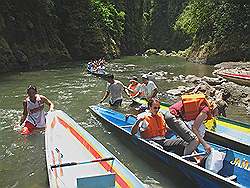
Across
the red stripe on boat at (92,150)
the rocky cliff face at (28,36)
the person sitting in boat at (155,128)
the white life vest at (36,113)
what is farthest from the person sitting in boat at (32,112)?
the rocky cliff face at (28,36)

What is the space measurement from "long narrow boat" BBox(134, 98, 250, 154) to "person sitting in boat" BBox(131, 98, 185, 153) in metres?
1.42

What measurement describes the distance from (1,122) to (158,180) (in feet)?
21.9

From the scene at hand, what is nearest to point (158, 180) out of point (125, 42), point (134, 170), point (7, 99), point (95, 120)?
point (134, 170)

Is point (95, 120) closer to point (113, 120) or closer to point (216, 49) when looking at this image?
point (113, 120)

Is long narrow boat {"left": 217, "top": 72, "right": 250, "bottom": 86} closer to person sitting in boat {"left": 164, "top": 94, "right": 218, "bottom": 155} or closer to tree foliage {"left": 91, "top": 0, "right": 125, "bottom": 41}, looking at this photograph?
person sitting in boat {"left": 164, "top": 94, "right": 218, "bottom": 155}

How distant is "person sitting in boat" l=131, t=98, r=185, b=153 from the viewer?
308 inches

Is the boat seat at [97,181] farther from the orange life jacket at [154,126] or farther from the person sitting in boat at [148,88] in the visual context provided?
the person sitting in boat at [148,88]

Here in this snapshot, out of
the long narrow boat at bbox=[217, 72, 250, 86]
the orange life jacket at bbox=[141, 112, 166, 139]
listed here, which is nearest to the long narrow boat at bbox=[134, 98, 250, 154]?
the orange life jacket at bbox=[141, 112, 166, 139]

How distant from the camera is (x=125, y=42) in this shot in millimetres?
59344

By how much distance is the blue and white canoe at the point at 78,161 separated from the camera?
18.1 feet

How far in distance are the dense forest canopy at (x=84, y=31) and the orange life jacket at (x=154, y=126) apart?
2155 cm

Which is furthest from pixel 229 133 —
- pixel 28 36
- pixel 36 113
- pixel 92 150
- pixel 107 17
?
pixel 107 17

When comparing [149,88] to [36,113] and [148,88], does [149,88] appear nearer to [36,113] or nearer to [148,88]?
[148,88]

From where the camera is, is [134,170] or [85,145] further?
[134,170]
